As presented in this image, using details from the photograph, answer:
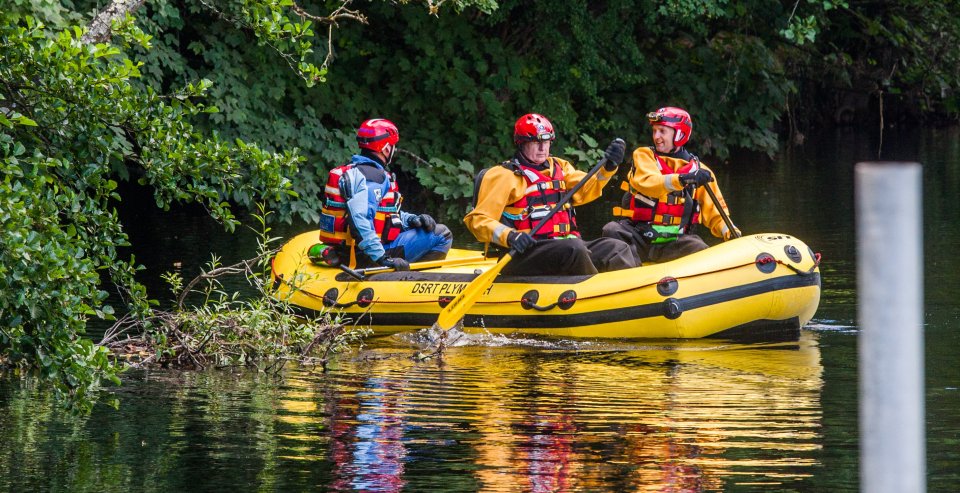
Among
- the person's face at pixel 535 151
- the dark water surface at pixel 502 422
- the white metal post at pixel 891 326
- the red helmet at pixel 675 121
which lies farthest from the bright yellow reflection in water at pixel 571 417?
the white metal post at pixel 891 326

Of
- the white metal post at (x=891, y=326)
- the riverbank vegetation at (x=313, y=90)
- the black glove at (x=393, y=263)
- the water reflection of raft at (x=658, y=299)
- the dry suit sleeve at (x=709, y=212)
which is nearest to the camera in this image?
the white metal post at (x=891, y=326)

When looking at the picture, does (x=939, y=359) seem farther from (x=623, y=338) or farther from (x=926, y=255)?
(x=926, y=255)

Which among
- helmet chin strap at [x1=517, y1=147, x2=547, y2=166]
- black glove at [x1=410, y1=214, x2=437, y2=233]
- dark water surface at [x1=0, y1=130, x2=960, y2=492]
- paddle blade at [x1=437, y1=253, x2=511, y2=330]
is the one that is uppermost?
helmet chin strap at [x1=517, y1=147, x2=547, y2=166]

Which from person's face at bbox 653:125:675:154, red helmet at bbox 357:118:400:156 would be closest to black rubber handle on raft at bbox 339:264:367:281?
red helmet at bbox 357:118:400:156

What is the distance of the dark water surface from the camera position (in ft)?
17.2

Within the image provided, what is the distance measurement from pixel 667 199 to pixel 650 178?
249mm

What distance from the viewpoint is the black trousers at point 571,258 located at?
353 inches

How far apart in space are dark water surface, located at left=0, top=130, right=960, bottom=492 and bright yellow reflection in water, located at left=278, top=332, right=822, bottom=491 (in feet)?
0.05

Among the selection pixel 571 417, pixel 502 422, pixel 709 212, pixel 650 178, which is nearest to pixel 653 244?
pixel 709 212

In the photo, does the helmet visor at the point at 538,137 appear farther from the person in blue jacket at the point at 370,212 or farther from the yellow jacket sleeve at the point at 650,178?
the person in blue jacket at the point at 370,212

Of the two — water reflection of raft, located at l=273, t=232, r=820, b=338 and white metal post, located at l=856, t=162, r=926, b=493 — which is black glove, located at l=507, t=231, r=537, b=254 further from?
white metal post, located at l=856, t=162, r=926, b=493

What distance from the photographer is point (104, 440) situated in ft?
19.5

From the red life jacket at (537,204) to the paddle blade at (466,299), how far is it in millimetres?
337

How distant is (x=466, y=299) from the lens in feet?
A: 28.6
